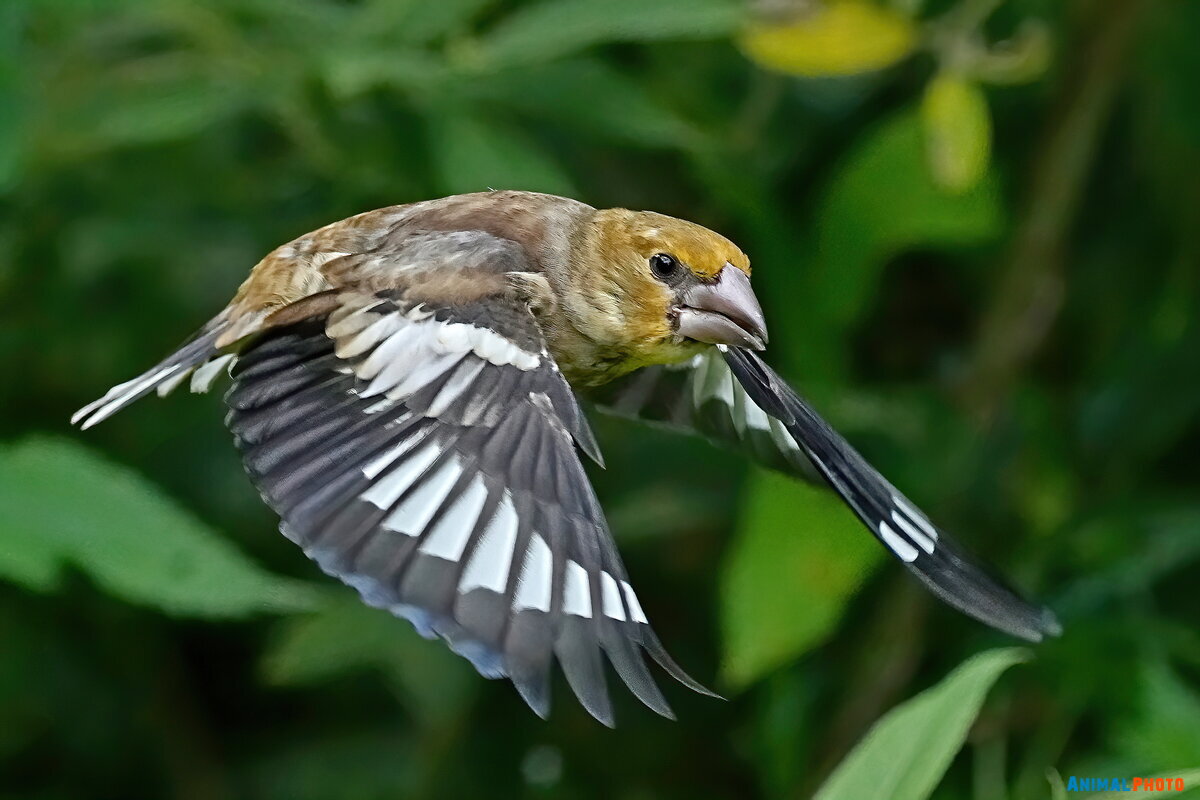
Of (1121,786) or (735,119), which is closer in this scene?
(1121,786)

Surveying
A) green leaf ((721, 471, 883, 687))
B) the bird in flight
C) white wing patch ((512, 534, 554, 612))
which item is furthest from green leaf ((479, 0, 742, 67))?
white wing patch ((512, 534, 554, 612))

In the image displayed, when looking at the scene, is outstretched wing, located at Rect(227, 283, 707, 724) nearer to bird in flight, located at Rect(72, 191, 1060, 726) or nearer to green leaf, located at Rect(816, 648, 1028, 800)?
bird in flight, located at Rect(72, 191, 1060, 726)

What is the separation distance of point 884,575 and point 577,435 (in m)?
1.34

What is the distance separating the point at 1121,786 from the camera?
191 cm

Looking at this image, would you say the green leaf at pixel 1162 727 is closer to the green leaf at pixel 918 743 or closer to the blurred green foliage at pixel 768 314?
the blurred green foliage at pixel 768 314

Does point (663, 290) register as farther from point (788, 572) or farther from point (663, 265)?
point (788, 572)

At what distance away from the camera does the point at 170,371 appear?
1.69 m

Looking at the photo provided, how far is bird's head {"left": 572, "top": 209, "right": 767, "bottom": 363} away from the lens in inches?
65.2

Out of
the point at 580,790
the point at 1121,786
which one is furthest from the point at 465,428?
the point at 580,790

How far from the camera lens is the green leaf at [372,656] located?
2.41 meters

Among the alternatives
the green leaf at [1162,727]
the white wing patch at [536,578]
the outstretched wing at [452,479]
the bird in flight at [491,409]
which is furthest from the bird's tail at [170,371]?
the green leaf at [1162,727]

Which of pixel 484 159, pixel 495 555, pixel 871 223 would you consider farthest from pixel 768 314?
pixel 495 555

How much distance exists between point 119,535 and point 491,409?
50 cm

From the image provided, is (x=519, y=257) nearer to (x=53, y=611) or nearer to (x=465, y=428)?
(x=465, y=428)
